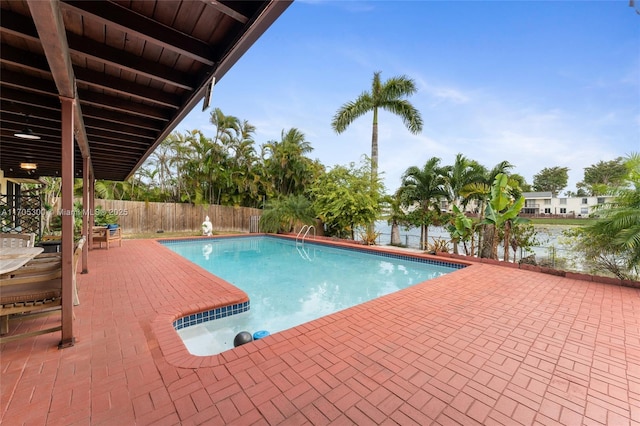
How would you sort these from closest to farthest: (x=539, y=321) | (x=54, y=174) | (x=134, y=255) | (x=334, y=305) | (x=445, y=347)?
(x=445, y=347) < (x=539, y=321) < (x=334, y=305) < (x=134, y=255) < (x=54, y=174)

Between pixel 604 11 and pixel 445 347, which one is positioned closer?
pixel 445 347

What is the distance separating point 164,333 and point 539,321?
4844 mm

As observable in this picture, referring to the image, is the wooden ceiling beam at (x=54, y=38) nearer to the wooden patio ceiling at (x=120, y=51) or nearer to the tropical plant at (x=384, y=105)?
the wooden patio ceiling at (x=120, y=51)

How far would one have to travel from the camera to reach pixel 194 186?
→ 16141 millimetres

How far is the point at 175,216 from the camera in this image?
1528 centimetres

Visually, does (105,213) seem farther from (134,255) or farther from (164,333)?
(164,333)

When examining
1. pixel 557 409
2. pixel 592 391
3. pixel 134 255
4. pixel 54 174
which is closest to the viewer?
pixel 557 409

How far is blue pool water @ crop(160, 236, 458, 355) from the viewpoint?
13.5ft

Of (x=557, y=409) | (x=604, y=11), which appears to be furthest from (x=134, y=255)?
(x=604, y=11)

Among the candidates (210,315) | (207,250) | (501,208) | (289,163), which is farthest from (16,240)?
(289,163)

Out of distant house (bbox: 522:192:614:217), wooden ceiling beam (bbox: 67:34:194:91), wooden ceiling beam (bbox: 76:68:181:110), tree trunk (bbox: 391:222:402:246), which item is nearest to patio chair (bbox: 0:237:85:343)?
wooden ceiling beam (bbox: 76:68:181:110)

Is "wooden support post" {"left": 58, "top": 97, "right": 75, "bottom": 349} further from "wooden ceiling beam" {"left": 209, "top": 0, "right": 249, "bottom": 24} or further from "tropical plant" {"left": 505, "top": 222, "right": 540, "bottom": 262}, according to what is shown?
"tropical plant" {"left": 505, "top": 222, "right": 540, "bottom": 262}

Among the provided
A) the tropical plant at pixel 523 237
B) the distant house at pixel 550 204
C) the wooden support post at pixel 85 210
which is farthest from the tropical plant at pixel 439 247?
the distant house at pixel 550 204

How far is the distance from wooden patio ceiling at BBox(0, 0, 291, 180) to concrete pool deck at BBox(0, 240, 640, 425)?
2.56 meters
